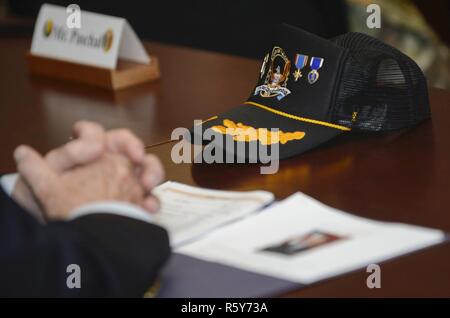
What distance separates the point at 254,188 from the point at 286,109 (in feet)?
0.90

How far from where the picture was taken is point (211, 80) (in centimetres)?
201

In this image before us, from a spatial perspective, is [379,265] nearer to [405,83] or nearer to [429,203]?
[429,203]

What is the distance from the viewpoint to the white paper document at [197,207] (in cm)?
113

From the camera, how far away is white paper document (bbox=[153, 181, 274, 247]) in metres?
1.13

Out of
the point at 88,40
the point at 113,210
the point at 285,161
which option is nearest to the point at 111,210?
the point at 113,210

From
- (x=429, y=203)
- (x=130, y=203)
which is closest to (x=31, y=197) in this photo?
(x=130, y=203)

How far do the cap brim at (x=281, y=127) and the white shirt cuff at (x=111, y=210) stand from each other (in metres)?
0.40

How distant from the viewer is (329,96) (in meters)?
1.49

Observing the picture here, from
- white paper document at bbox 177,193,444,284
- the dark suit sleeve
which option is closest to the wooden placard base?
white paper document at bbox 177,193,444,284

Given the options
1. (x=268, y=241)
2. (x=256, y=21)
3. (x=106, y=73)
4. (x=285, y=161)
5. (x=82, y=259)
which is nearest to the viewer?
(x=82, y=259)

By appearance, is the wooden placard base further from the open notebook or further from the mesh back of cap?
the open notebook

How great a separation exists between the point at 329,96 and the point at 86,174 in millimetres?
Result: 538

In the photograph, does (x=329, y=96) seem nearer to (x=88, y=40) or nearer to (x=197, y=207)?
(x=197, y=207)
